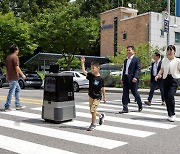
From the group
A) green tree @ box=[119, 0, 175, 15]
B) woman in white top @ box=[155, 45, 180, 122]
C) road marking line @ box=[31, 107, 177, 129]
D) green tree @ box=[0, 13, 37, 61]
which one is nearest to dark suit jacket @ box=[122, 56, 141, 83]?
woman in white top @ box=[155, 45, 180, 122]

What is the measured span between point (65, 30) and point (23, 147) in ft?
81.4

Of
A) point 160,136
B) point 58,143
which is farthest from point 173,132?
point 58,143

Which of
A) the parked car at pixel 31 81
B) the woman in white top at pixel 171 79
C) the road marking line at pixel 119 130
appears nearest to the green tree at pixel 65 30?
the parked car at pixel 31 81

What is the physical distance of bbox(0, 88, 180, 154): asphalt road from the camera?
5258 millimetres

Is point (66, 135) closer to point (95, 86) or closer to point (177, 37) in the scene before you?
point (95, 86)

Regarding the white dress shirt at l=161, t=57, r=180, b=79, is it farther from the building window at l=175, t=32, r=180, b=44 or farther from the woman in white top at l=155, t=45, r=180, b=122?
the building window at l=175, t=32, r=180, b=44

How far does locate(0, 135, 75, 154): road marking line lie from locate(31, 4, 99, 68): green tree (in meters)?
24.2

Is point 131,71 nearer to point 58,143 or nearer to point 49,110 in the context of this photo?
point 49,110

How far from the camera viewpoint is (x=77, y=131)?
6590 mm

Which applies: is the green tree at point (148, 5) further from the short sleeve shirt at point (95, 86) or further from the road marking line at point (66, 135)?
the road marking line at point (66, 135)

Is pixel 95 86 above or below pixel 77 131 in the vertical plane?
above

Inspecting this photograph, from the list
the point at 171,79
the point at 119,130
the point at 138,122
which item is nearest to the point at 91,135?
the point at 119,130

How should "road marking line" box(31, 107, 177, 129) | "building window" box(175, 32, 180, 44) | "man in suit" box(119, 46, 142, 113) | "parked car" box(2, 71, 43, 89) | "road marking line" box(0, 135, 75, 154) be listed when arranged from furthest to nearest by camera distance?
1. "building window" box(175, 32, 180, 44)
2. "parked car" box(2, 71, 43, 89)
3. "man in suit" box(119, 46, 142, 113)
4. "road marking line" box(31, 107, 177, 129)
5. "road marking line" box(0, 135, 75, 154)

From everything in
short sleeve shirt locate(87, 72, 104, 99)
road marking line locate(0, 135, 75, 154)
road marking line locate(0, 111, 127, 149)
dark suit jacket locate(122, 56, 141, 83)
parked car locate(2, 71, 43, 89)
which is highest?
dark suit jacket locate(122, 56, 141, 83)
